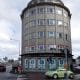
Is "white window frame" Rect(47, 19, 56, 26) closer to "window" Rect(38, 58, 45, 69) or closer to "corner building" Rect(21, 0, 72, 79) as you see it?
"corner building" Rect(21, 0, 72, 79)

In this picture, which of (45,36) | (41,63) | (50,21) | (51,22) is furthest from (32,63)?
(50,21)

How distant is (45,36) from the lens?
59031 millimetres

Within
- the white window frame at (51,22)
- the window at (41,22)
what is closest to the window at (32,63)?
the window at (41,22)

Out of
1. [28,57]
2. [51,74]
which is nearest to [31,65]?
[28,57]

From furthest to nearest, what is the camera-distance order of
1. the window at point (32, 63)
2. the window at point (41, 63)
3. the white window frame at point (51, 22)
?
the white window frame at point (51, 22) < the window at point (32, 63) < the window at point (41, 63)

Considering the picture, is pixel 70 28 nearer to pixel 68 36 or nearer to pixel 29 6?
pixel 68 36

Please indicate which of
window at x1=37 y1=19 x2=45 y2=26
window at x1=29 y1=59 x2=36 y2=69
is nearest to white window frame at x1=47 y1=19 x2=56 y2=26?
window at x1=37 y1=19 x2=45 y2=26

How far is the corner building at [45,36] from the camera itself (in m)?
58.0

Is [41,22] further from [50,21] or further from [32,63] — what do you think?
[32,63]

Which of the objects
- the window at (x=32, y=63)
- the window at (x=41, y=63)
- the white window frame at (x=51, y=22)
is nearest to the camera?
the window at (x=41, y=63)

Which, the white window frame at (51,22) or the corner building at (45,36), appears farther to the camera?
the white window frame at (51,22)

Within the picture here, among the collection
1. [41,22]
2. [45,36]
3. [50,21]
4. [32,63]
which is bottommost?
[32,63]

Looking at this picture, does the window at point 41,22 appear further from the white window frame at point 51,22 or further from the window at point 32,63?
the window at point 32,63

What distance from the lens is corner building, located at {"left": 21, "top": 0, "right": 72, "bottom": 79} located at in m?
58.0
